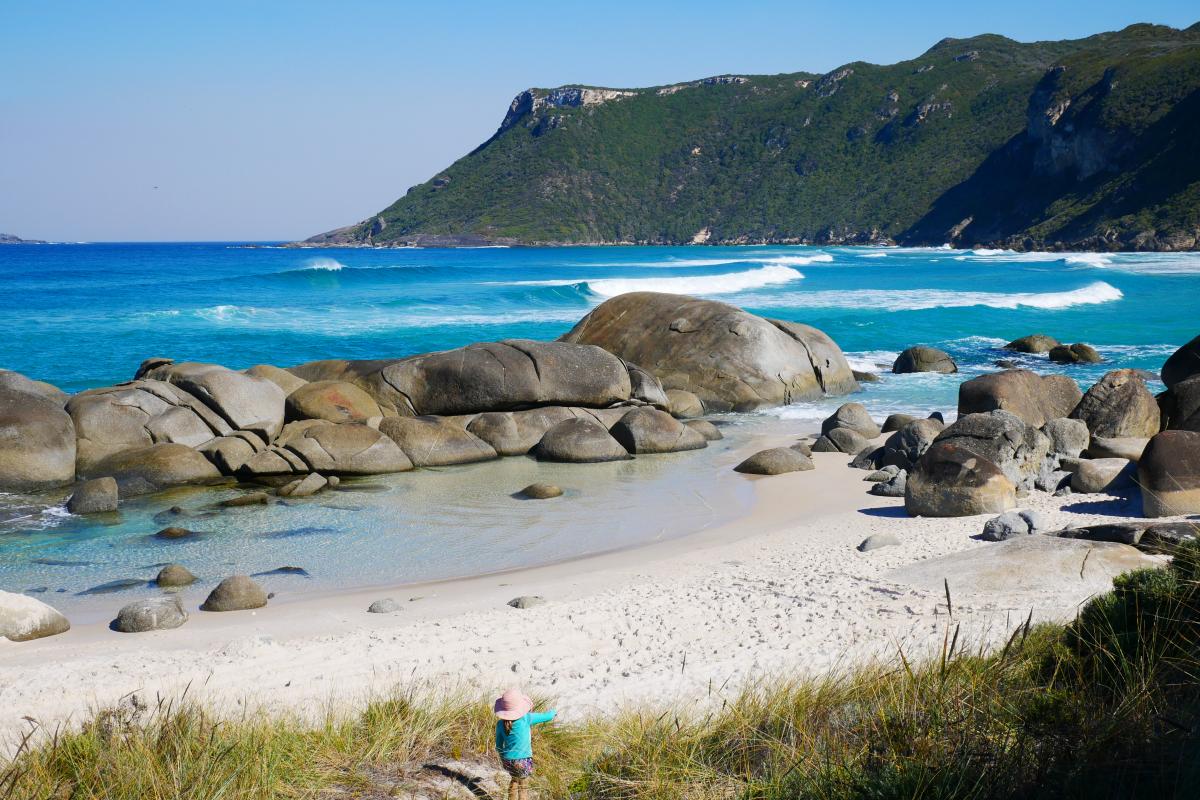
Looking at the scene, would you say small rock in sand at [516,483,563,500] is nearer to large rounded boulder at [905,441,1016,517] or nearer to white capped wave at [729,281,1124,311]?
large rounded boulder at [905,441,1016,517]

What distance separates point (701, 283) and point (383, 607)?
170 ft

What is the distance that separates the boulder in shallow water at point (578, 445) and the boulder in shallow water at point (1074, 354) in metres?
16.6

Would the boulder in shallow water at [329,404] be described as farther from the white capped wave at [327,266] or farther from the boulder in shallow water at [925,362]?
the white capped wave at [327,266]

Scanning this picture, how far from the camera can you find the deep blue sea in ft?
37.3

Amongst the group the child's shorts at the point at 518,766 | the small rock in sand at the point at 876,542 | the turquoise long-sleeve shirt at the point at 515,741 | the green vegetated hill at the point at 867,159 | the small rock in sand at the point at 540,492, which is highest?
the green vegetated hill at the point at 867,159

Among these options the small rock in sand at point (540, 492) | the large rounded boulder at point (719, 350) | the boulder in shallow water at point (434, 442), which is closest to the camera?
the small rock in sand at point (540, 492)

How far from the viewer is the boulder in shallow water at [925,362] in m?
25.7

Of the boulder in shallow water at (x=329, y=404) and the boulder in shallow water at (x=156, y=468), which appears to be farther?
the boulder in shallow water at (x=329, y=404)

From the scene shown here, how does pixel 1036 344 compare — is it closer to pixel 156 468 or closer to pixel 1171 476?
pixel 1171 476

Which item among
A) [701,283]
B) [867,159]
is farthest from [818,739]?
[867,159]

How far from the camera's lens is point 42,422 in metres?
14.6

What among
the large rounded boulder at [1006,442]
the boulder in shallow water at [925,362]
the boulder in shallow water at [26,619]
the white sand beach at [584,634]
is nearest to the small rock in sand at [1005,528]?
the white sand beach at [584,634]

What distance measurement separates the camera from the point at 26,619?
8.44m

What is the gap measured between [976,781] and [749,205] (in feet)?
500
